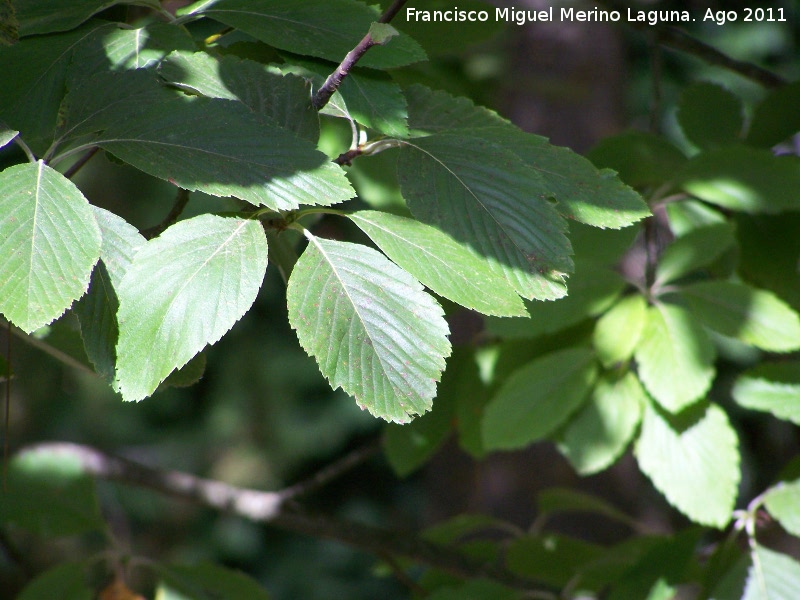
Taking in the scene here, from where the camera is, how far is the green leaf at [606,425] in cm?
118

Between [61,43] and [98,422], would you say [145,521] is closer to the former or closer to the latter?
[98,422]

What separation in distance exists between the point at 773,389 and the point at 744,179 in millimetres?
330

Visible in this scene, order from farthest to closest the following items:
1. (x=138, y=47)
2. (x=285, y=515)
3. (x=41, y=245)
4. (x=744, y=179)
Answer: (x=285, y=515) → (x=744, y=179) → (x=138, y=47) → (x=41, y=245)

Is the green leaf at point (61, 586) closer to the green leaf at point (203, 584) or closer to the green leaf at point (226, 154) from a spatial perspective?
the green leaf at point (203, 584)

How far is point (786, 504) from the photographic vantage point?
1.26 metres

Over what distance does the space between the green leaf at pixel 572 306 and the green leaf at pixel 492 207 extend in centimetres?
47

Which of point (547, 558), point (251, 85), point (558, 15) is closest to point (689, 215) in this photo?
point (547, 558)

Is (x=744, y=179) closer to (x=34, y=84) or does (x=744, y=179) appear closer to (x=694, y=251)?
(x=694, y=251)

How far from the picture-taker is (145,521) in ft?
14.0

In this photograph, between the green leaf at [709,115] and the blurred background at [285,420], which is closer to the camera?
the green leaf at [709,115]

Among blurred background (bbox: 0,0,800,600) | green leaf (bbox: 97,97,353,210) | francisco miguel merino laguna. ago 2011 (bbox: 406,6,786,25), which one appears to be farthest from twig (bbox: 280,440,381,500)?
blurred background (bbox: 0,0,800,600)

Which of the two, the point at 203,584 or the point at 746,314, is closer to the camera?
the point at 746,314

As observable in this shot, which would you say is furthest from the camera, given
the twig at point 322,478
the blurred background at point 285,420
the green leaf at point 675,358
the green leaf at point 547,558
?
the blurred background at point 285,420

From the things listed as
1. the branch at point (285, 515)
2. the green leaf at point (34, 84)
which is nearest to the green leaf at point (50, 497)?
the branch at point (285, 515)
